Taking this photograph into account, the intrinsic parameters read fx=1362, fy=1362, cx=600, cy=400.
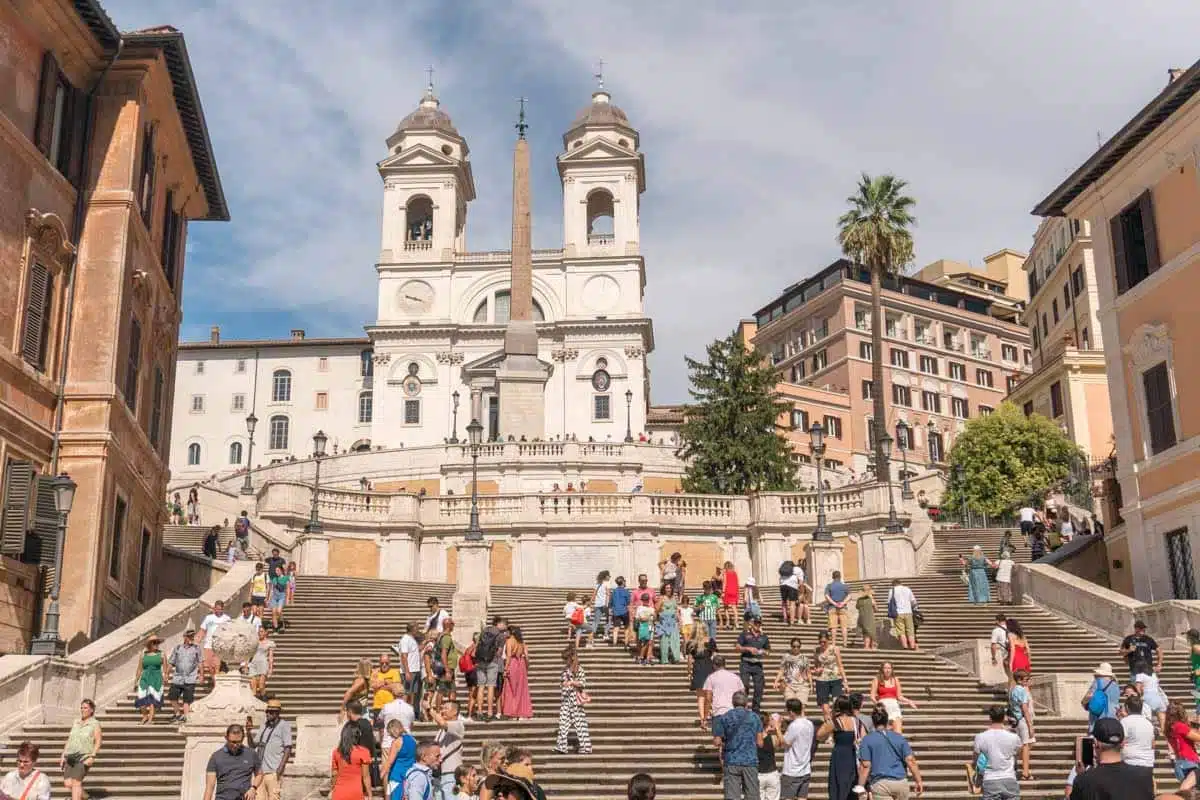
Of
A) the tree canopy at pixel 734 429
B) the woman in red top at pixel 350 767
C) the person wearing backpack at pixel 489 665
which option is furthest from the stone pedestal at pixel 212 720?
the tree canopy at pixel 734 429

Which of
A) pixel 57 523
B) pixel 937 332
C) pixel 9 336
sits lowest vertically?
pixel 57 523

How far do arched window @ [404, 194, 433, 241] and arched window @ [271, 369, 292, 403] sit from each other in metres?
14.3

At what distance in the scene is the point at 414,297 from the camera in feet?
302

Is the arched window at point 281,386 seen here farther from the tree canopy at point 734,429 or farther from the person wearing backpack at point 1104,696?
the person wearing backpack at point 1104,696

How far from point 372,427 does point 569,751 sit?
72342mm

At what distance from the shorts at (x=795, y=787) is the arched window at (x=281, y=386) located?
87916 mm

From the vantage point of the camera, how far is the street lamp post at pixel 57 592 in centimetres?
2009

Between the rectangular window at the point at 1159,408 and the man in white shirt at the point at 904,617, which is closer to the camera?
the man in white shirt at the point at 904,617

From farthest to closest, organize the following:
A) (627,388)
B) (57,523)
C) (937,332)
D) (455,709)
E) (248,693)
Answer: (937,332), (627,388), (57,523), (248,693), (455,709)

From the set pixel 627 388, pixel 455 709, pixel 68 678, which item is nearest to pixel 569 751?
pixel 455 709

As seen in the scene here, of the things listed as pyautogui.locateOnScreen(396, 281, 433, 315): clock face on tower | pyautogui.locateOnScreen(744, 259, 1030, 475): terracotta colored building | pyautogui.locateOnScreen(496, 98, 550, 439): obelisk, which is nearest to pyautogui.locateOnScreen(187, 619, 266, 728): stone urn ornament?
pyautogui.locateOnScreen(496, 98, 550, 439): obelisk

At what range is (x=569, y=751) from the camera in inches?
695

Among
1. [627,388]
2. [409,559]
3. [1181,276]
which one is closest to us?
[1181,276]

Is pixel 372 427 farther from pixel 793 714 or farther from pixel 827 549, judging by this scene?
pixel 793 714
